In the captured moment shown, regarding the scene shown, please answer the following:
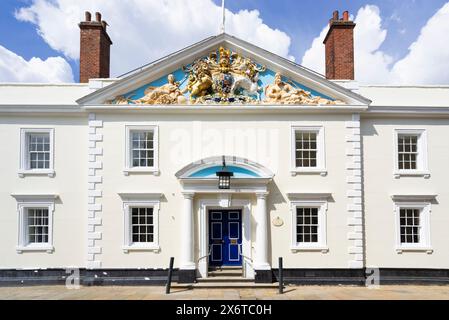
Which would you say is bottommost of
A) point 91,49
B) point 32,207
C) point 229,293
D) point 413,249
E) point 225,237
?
point 229,293

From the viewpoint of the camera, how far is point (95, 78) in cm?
1545

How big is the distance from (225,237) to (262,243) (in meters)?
1.51

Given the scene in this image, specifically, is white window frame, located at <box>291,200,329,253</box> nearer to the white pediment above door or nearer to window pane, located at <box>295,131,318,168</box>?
window pane, located at <box>295,131,318,168</box>

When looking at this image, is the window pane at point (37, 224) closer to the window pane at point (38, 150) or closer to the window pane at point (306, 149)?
the window pane at point (38, 150)

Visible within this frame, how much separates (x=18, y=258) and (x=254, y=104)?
35.4 ft

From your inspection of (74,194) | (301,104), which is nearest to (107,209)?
(74,194)

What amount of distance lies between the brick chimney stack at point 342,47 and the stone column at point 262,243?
21.4 feet

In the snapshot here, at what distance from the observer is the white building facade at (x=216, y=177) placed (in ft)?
44.8

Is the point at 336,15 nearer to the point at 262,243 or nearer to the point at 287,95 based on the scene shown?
the point at 287,95

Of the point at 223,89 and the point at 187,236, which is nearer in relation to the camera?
the point at 187,236

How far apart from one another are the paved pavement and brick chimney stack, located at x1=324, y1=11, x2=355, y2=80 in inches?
341

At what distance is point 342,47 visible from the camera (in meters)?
15.8

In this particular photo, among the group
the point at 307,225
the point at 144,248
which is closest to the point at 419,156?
the point at 307,225

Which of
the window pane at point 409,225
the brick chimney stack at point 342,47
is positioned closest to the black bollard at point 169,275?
the window pane at point 409,225
